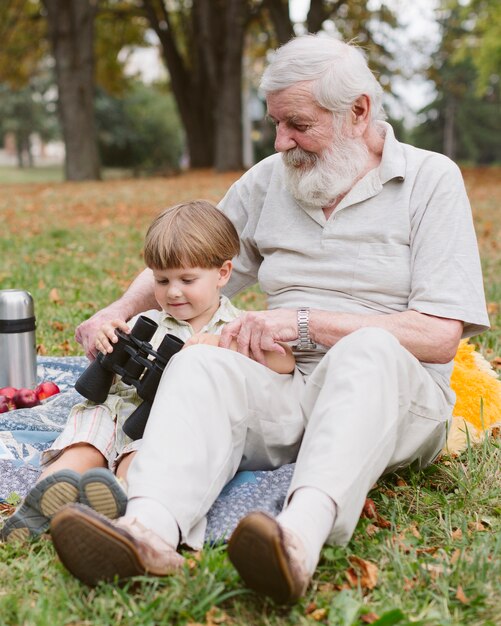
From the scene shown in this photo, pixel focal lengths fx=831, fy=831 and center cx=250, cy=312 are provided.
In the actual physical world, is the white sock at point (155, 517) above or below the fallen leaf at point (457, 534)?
above

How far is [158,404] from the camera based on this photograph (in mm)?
2521

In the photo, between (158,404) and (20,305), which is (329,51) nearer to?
(158,404)

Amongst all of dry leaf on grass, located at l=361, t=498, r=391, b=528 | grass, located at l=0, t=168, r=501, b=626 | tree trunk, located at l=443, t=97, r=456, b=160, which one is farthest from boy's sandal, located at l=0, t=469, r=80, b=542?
tree trunk, located at l=443, t=97, r=456, b=160

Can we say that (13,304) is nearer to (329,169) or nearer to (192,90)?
(329,169)

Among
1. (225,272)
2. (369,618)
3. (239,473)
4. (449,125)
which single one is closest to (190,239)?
(225,272)

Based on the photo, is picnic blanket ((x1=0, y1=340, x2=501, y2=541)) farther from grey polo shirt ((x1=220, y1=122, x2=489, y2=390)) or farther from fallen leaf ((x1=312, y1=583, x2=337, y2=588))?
grey polo shirt ((x1=220, y1=122, x2=489, y2=390))

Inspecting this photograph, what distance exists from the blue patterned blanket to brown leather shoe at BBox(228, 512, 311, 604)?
452mm

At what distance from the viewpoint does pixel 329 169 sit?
123 inches

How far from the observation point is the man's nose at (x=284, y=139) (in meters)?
3.15

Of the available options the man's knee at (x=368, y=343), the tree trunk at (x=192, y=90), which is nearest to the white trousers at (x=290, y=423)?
the man's knee at (x=368, y=343)

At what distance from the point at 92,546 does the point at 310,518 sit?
57 centimetres

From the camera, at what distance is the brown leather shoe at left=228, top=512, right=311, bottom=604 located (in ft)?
6.54

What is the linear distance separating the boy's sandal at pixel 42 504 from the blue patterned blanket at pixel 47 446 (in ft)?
1.45

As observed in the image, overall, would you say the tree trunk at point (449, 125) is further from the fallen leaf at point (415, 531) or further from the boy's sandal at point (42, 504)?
the boy's sandal at point (42, 504)
